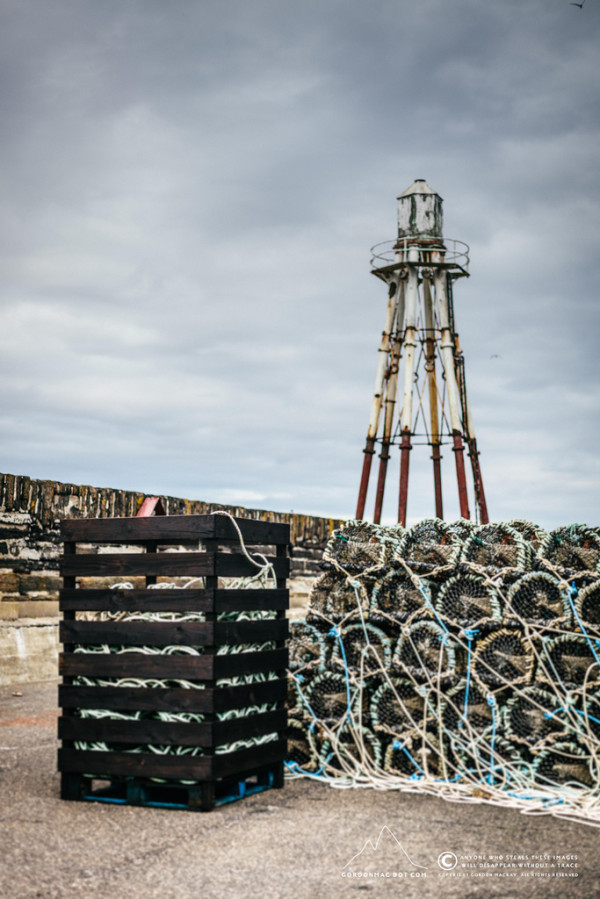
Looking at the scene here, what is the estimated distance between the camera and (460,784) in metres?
5.95

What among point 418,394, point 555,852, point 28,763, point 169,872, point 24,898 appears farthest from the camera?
point 418,394

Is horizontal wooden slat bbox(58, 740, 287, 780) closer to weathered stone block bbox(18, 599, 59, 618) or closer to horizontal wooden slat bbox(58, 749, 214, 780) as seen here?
horizontal wooden slat bbox(58, 749, 214, 780)

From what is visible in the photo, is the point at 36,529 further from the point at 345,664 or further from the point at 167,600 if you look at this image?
the point at 167,600

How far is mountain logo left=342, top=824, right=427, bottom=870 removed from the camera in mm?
4445

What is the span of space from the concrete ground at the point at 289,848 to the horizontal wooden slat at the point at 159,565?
1.35 meters

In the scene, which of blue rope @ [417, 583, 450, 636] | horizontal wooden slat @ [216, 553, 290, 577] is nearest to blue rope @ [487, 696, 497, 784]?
blue rope @ [417, 583, 450, 636]

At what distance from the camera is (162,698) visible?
535 cm

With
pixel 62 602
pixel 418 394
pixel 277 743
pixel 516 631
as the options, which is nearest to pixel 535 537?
pixel 516 631

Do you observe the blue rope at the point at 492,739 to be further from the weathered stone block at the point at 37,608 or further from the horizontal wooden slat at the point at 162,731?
the weathered stone block at the point at 37,608

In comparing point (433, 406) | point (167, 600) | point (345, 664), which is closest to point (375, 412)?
point (433, 406)

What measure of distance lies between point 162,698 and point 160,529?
988 mm

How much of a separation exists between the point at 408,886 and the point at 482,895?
12.7 inches

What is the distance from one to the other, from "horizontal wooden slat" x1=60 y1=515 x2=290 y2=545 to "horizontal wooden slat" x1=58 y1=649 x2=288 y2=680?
27.2 inches

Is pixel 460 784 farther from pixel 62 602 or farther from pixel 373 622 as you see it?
pixel 62 602
